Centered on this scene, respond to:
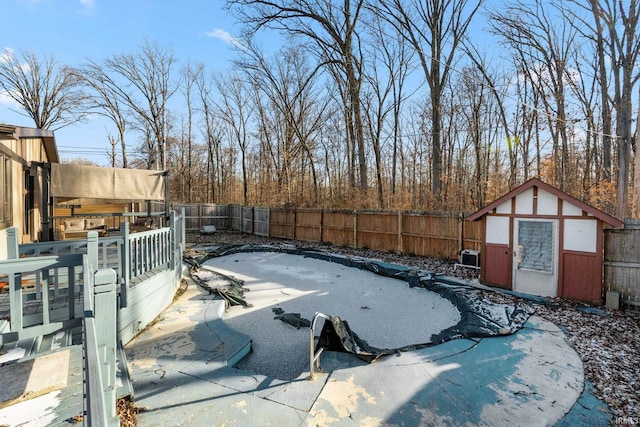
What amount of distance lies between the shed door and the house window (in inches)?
380

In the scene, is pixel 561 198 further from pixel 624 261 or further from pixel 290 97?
pixel 290 97

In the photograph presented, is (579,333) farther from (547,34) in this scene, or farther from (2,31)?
(2,31)

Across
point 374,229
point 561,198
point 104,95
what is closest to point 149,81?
point 104,95

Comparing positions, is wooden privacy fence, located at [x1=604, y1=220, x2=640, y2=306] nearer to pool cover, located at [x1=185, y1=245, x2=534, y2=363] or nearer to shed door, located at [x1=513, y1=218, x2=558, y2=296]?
shed door, located at [x1=513, y1=218, x2=558, y2=296]

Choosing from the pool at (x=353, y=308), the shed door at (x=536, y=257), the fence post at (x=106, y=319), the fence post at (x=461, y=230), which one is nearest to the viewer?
the fence post at (x=106, y=319)

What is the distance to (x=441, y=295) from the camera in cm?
716

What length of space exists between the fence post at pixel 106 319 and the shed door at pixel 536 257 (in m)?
7.69

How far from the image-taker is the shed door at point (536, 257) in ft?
21.8

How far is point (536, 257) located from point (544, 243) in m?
0.35

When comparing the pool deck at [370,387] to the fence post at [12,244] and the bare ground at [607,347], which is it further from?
the fence post at [12,244]

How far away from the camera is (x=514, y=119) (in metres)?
16.1

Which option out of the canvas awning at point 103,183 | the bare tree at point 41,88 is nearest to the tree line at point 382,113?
the bare tree at point 41,88

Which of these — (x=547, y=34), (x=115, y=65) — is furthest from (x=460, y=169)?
(x=115, y=65)

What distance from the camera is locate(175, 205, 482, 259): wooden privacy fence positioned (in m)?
10.6
